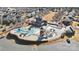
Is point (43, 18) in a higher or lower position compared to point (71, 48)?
higher

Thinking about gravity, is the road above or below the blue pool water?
below

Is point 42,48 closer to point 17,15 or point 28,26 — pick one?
point 28,26

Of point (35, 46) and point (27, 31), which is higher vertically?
point (27, 31)

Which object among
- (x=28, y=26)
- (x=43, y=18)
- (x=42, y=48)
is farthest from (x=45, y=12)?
(x=42, y=48)

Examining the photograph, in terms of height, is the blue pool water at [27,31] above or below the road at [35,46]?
above
